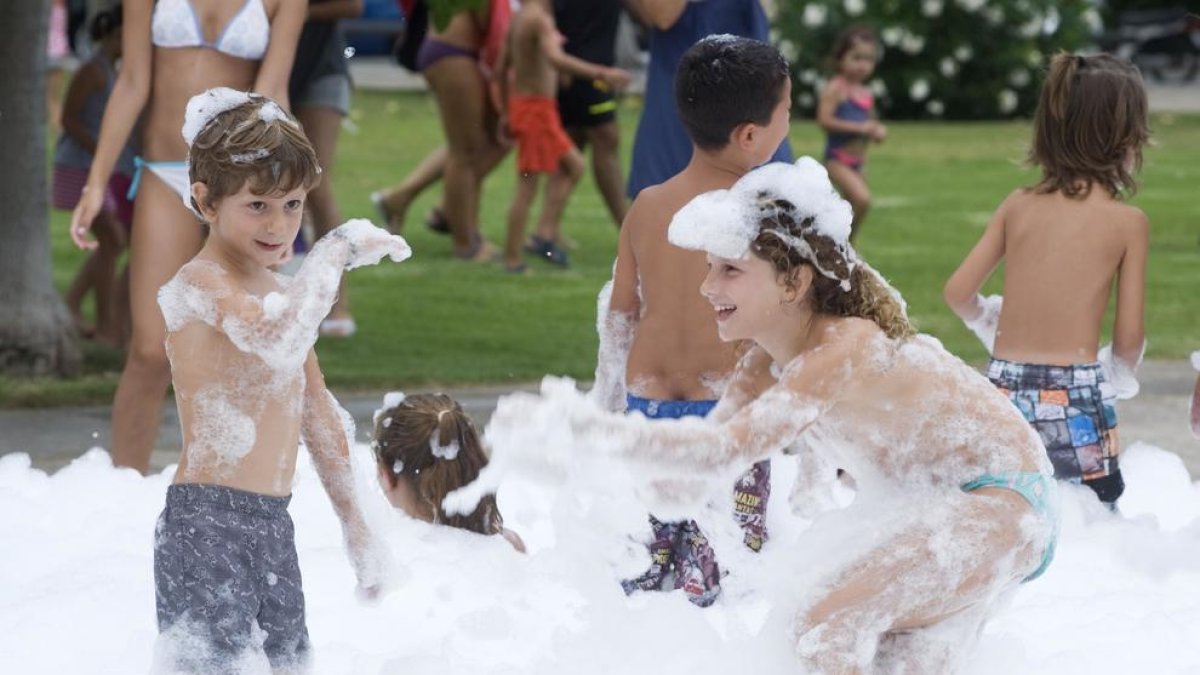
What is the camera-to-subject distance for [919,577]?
3.52 meters

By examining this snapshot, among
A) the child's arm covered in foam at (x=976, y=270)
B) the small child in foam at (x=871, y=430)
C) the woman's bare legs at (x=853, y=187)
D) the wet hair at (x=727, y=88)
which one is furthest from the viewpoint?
the woman's bare legs at (x=853, y=187)

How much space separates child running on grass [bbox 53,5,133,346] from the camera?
825 cm

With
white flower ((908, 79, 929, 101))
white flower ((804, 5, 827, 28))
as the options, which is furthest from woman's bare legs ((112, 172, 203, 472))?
white flower ((908, 79, 929, 101))

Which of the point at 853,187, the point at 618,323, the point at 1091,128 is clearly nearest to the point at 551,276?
the point at 853,187

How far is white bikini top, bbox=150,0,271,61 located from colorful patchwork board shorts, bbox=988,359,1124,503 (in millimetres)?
2320

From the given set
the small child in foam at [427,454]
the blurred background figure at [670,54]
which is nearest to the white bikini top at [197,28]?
the blurred background figure at [670,54]

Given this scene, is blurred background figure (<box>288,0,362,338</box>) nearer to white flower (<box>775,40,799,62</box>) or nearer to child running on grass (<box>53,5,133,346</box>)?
child running on grass (<box>53,5,133,346</box>)

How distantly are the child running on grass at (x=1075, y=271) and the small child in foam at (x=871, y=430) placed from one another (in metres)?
1.24

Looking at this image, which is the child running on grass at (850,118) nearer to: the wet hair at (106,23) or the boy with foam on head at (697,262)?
the wet hair at (106,23)

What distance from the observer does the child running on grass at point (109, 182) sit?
8.25m

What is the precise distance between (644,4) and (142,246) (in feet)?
5.14

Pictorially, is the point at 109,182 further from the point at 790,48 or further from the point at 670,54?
the point at 790,48

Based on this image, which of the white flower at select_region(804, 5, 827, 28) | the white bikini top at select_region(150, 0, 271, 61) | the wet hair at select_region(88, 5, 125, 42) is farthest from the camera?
the white flower at select_region(804, 5, 827, 28)

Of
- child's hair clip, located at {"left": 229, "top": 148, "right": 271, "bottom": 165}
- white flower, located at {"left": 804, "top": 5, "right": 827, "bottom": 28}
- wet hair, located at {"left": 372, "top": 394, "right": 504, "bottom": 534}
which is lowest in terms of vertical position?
white flower, located at {"left": 804, "top": 5, "right": 827, "bottom": 28}
